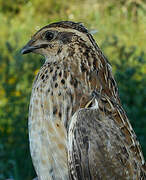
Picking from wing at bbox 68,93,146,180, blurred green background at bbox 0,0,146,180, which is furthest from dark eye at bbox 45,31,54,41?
blurred green background at bbox 0,0,146,180

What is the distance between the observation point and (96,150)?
288 centimetres

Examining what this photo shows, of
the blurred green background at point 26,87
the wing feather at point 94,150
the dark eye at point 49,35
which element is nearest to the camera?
the wing feather at point 94,150

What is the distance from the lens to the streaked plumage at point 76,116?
9.45 ft

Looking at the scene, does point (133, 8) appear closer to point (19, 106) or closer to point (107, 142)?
point (19, 106)

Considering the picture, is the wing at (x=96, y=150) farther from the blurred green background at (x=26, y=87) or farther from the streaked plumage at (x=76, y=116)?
the blurred green background at (x=26, y=87)

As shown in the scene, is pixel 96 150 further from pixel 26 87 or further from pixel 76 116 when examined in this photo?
pixel 26 87

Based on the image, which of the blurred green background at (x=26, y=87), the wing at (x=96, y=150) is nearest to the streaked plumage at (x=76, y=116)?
the wing at (x=96, y=150)

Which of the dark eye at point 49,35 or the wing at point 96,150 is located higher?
the dark eye at point 49,35

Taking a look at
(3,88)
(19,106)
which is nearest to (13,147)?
(19,106)

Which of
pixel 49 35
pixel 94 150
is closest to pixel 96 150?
pixel 94 150

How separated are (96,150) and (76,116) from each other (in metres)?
0.24

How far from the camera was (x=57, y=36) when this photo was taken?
322cm

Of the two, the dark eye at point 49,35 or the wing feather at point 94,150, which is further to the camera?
the dark eye at point 49,35

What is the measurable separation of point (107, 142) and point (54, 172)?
0.39 metres
